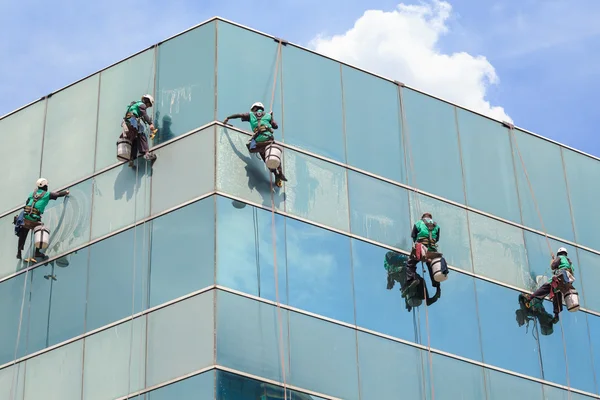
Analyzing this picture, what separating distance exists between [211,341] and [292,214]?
3.94 metres

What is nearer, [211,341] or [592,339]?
[211,341]

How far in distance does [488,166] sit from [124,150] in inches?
353

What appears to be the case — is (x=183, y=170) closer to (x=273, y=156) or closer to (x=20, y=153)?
(x=273, y=156)

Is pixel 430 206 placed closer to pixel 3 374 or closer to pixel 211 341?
pixel 211 341

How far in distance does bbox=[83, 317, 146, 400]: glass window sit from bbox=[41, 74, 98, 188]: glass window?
4.46 metres

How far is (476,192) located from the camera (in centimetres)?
3519

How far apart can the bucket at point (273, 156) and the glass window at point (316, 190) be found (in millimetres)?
818

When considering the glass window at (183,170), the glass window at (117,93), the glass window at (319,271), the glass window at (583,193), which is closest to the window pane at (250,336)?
the glass window at (319,271)

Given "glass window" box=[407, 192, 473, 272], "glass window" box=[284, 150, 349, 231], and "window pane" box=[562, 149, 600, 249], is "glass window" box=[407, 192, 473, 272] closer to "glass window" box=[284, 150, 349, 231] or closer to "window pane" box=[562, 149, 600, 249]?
"glass window" box=[284, 150, 349, 231]

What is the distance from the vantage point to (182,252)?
30172 mm

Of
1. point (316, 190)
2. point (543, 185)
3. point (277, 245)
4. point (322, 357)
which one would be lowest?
point (322, 357)

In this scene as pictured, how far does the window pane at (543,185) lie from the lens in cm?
3606

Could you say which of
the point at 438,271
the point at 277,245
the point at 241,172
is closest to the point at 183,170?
the point at 241,172


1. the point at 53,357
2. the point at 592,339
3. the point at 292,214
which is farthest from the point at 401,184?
the point at 53,357
